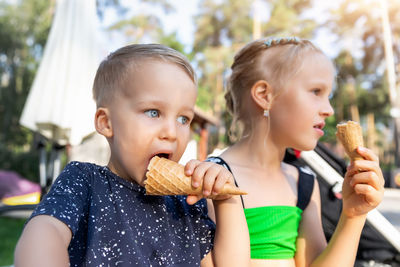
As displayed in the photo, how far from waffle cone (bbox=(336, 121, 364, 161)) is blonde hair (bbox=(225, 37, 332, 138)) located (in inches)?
12.9

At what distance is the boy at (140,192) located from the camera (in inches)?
40.5

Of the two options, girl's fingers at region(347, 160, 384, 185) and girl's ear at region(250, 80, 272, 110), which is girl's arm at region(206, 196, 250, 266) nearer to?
girl's fingers at region(347, 160, 384, 185)

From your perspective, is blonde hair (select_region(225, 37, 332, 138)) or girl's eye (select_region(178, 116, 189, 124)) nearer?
girl's eye (select_region(178, 116, 189, 124))

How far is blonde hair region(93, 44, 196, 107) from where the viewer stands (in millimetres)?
1189

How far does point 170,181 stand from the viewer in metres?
1.05

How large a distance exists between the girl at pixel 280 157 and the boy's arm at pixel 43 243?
33.3 inches

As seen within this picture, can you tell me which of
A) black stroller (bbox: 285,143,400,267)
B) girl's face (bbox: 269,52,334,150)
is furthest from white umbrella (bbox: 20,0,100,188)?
girl's face (bbox: 269,52,334,150)

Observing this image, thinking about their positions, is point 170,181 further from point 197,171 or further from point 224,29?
point 224,29

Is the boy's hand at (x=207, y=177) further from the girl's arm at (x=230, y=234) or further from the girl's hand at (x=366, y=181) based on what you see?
the girl's hand at (x=366, y=181)

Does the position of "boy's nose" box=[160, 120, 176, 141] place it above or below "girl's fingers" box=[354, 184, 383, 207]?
above

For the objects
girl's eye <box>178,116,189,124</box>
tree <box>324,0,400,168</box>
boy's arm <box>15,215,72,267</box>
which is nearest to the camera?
boy's arm <box>15,215,72,267</box>

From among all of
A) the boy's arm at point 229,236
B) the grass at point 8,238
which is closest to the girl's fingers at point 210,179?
the boy's arm at point 229,236

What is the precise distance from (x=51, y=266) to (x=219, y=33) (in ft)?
110

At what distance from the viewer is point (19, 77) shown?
89.1ft
